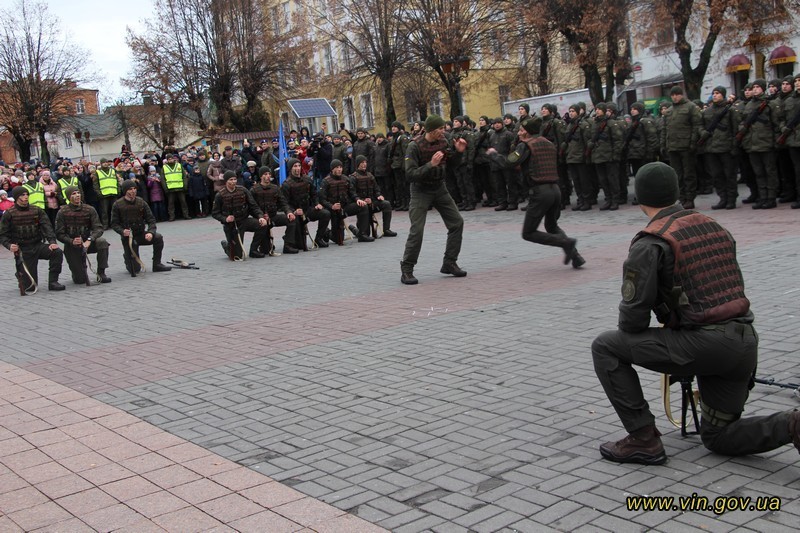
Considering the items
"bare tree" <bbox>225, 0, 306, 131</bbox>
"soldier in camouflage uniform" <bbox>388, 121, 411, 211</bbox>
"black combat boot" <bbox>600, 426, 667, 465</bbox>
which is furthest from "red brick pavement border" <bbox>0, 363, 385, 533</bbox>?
"bare tree" <bbox>225, 0, 306, 131</bbox>

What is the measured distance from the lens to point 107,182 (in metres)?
24.7

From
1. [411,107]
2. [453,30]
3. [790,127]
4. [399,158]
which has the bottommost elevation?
[790,127]

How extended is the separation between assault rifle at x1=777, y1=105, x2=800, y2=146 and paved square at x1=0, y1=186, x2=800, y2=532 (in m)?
3.58

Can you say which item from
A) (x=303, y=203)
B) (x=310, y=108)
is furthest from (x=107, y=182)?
(x=303, y=203)

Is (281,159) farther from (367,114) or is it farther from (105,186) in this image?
(367,114)

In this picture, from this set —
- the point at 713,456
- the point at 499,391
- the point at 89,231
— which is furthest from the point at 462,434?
the point at 89,231

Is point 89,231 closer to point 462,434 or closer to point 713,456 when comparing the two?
point 462,434

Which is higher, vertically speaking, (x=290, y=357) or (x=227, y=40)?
(x=227, y=40)

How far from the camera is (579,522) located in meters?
3.95

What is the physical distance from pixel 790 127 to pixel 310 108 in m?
17.7

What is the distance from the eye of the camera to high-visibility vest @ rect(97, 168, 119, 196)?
80.9 feet

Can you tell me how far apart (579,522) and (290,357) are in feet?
13.5

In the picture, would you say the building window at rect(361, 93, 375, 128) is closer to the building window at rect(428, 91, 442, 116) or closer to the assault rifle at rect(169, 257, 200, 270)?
the building window at rect(428, 91, 442, 116)

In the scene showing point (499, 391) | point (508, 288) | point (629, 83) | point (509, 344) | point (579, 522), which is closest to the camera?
point (579, 522)
